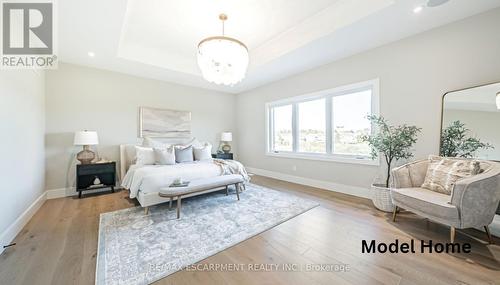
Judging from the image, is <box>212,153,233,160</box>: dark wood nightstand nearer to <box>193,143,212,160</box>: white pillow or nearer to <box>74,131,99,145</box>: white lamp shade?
<box>193,143,212,160</box>: white pillow

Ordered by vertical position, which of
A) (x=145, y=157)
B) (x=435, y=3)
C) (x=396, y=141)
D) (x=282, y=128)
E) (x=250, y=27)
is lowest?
(x=145, y=157)

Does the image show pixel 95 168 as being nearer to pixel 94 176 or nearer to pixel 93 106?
pixel 94 176

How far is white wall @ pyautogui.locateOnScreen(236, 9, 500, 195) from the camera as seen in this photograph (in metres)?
2.43

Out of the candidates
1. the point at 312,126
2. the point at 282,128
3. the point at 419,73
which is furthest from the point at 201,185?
the point at 419,73

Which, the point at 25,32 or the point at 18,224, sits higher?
the point at 25,32

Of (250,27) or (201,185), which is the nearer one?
(201,185)

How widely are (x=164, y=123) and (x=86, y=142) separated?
169 centimetres

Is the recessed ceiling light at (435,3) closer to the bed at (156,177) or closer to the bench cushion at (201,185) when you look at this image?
the bench cushion at (201,185)

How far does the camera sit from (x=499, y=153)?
90.2 inches

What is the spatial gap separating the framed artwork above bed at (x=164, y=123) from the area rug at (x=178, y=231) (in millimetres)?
2227

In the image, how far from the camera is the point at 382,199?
2.89 meters

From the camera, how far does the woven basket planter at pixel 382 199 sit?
112 inches

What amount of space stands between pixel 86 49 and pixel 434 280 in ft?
17.7

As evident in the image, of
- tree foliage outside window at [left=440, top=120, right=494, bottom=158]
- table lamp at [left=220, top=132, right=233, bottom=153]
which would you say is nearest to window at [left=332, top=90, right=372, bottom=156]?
tree foliage outside window at [left=440, top=120, right=494, bottom=158]
